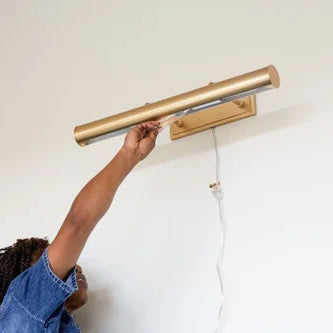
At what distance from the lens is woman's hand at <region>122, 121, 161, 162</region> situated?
1067 millimetres

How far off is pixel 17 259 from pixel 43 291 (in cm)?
27

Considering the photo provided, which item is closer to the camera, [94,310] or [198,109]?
[198,109]

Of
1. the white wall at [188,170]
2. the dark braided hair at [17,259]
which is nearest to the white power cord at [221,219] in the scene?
the white wall at [188,170]

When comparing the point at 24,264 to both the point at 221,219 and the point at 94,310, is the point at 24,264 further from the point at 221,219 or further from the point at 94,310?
the point at 221,219

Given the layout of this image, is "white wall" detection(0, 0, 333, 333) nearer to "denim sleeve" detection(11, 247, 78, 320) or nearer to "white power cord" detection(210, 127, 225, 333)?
"white power cord" detection(210, 127, 225, 333)

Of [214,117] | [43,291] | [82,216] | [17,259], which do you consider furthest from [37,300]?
[214,117]

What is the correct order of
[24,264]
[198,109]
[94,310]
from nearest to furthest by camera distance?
[198,109]
[24,264]
[94,310]

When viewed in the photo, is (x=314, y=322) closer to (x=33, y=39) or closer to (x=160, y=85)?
(x=160, y=85)

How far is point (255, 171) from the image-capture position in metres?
1.10

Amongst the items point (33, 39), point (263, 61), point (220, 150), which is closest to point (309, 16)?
point (263, 61)

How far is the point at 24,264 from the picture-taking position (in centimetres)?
115

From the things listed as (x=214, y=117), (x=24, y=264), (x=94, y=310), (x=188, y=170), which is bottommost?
(x=94, y=310)

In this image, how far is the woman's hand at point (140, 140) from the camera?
107 centimetres

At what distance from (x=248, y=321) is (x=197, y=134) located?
42cm
